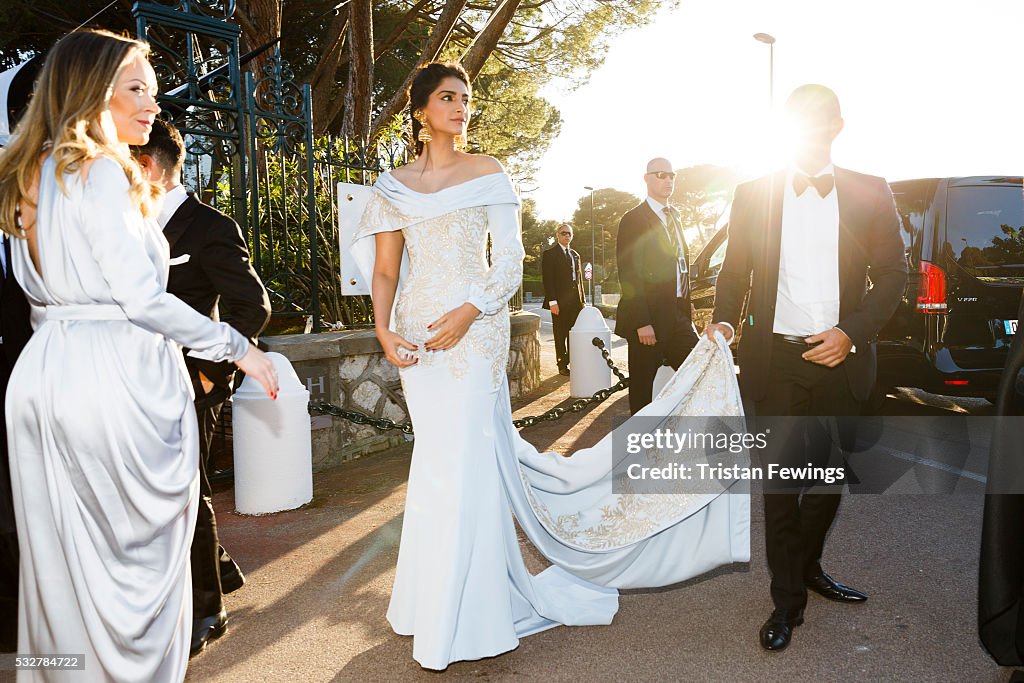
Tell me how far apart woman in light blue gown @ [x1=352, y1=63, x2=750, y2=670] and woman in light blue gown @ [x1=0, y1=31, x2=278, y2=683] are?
1031mm

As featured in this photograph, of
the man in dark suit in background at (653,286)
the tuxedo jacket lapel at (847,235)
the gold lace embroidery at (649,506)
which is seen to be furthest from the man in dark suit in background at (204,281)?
the man in dark suit in background at (653,286)

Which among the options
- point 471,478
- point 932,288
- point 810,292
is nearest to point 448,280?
point 471,478

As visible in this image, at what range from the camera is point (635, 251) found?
6.04 meters

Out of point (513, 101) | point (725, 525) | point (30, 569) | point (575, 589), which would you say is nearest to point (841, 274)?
point (725, 525)

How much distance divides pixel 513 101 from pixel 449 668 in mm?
18975

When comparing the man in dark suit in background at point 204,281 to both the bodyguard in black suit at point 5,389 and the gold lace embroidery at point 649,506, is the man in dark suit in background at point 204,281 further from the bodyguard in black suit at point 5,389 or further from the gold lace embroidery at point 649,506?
the gold lace embroidery at point 649,506

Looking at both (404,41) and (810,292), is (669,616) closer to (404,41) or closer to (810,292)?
(810,292)

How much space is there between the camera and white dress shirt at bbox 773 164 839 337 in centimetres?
344

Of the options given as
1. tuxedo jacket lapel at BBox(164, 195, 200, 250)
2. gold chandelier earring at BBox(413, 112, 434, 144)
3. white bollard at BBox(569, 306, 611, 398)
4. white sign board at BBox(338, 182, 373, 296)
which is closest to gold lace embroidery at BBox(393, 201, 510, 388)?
gold chandelier earring at BBox(413, 112, 434, 144)

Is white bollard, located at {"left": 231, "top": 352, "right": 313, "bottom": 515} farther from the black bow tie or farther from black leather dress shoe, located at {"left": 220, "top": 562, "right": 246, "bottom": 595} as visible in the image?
the black bow tie

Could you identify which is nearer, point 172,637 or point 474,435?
point 172,637

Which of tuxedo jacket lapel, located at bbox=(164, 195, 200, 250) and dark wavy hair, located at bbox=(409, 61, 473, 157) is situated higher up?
dark wavy hair, located at bbox=(409, 61, 473, 157)

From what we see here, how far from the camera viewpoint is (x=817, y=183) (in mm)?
3412

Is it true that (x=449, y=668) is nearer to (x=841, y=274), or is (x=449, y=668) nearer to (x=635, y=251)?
(x=841, y=274)
